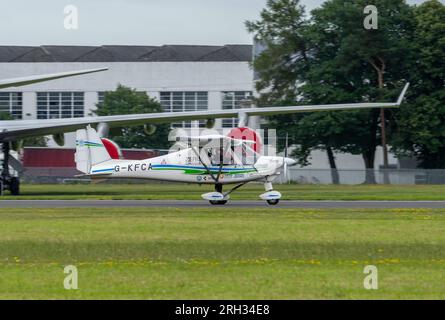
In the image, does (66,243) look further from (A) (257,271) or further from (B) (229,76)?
(B) (229,76)

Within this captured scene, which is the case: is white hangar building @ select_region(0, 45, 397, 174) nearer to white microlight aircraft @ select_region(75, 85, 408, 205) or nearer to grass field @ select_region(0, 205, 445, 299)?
white microlight aircraft @ select_region(75, 85, 408, 205)

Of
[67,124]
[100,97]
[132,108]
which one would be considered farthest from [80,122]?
Result: [100,97]

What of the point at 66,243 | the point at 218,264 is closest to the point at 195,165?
the point at 66,243

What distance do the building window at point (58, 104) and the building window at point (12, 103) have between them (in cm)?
174

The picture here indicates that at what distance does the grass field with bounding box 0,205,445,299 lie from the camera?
578 inches

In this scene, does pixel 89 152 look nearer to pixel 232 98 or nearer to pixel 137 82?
pixel 232 98

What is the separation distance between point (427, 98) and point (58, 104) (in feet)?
109

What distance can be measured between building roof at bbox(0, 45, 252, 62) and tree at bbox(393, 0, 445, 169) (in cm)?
2354

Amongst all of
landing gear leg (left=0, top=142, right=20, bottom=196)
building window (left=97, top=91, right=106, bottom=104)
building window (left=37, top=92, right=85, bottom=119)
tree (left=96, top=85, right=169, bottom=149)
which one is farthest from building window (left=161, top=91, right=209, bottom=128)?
landing gear leg (left=0, top=142, right=20, bottom=196)

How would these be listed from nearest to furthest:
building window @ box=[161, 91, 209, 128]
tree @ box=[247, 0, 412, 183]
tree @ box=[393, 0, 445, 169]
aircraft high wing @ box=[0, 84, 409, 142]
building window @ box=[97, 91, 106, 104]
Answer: aircraft high wing @ box=[0, 84, 409, 142], tree @ box=[393, 0, 445, 169], tree @ box=[247, 0, 412, 183], building window @ box=[161, 91, 209, 128], building window @ box=[97, 91, 106, 104]

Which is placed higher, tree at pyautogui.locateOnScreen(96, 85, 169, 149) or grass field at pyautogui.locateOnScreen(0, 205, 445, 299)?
tree at pyautogui.locateOnScreen(96, 85, 169, 149)

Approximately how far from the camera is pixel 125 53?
96.7 m

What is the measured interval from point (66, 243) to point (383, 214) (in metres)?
11.4

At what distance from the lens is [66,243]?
20688 millimetres
